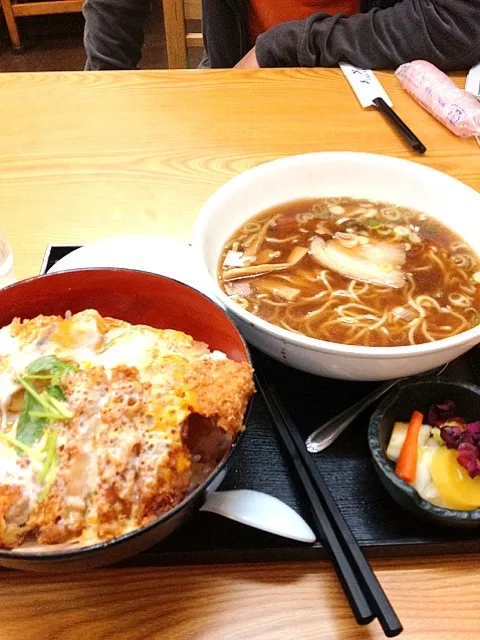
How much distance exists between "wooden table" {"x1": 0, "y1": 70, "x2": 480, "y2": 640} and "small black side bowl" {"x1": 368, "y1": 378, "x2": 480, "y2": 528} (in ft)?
0.37

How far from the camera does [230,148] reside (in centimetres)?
179

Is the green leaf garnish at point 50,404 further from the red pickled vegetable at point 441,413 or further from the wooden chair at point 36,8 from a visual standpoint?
the wooden chair at point 36,8

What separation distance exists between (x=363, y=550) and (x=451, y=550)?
13cm

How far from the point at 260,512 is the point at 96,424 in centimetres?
25

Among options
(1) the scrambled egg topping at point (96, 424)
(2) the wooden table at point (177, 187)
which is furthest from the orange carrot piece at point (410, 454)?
(1) the scrambled egg topping at point (96, 424)

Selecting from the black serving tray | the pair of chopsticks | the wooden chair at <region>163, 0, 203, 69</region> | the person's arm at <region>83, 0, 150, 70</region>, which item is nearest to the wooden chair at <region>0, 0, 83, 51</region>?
the person's arm at <region>83, 0, 150, 70</region>

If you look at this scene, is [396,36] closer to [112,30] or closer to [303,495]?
[112,30]

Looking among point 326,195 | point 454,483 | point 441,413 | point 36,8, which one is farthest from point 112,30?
point 36,8

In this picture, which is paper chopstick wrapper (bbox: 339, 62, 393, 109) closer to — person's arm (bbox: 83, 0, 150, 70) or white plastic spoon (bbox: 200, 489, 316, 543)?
person's arm (bbox: 83, 0, 150, 70)

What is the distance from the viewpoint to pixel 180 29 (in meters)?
2.53

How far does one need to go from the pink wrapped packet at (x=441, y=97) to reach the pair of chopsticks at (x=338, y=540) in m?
1.26

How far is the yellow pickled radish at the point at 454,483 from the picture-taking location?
0.81m

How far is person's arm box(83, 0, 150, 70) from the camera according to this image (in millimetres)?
2555

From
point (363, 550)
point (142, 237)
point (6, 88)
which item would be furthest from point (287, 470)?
point (6, 88)
